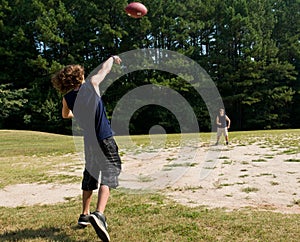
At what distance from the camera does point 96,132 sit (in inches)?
129

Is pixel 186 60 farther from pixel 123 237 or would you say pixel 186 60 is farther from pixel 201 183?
pixel 123 237

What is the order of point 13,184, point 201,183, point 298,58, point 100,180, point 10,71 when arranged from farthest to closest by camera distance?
1. point 298,58
2. point 10,71
3. point 13,184
4. point 201,183
5. point 100,180

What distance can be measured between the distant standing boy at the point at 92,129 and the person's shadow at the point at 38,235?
24 cm

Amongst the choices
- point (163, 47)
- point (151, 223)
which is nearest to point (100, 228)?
point (151, 223)

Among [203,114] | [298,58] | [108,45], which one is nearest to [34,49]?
[108,45]

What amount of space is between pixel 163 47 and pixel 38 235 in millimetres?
35349

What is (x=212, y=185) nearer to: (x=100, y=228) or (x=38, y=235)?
(x=100, y=228)

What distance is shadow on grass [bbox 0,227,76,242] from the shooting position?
3.14 m

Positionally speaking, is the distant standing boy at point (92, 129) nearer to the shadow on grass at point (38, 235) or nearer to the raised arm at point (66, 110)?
the raised arm at point (66, 110)

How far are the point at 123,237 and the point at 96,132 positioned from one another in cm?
102

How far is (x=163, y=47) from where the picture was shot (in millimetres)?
37219

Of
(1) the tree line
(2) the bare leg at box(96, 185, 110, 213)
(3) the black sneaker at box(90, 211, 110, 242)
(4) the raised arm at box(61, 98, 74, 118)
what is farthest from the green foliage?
(3) the black sneaker at box(90, 211, 110, 242)

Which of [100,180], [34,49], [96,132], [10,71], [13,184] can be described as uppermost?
[34,49]

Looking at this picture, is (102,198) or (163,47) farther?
(163,47)
